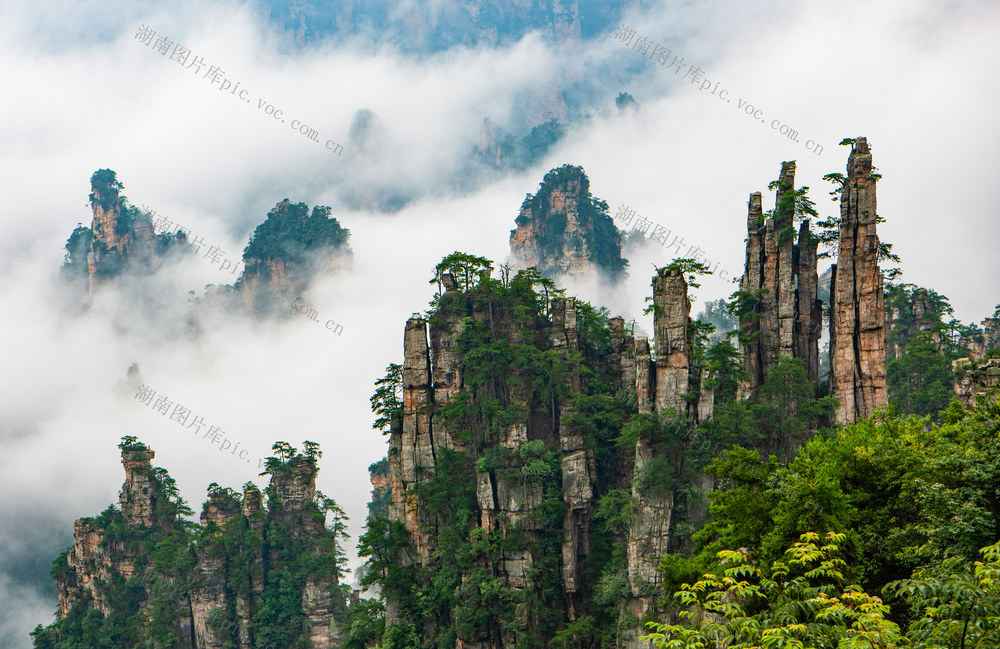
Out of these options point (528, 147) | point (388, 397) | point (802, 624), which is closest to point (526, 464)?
point (388, 397)

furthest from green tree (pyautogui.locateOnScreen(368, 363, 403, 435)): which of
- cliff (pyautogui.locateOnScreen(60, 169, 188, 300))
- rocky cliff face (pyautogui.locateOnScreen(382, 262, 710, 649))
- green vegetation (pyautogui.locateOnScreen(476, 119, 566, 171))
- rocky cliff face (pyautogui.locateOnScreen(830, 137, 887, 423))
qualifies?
green vegetation (pyautogui.locateOnScreen(476, 119, 566, 171))

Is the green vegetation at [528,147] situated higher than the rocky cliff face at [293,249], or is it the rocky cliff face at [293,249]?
the green vegetation at [528,147]

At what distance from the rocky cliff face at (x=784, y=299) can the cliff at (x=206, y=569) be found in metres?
38.1

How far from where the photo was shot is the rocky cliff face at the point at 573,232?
11488cm

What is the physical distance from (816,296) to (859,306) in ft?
11.6

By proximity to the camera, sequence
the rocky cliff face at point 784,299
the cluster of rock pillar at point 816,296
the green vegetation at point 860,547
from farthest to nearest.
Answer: the rocky cliff face at point 784,299 < the cluster of rock pillar at point 816,296 < the green vegetation at point 860,547

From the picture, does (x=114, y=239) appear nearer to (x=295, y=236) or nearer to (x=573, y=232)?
(x=295, y=236)

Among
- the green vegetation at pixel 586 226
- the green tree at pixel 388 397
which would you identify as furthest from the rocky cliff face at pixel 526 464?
the green vegetation at pixel 586 226

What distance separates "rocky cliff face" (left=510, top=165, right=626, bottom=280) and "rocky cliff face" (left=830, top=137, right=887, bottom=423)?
71.9 m

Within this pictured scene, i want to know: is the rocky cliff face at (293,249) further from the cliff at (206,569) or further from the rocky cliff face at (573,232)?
the cliff at (206,569)

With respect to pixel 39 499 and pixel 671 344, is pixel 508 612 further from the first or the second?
pixel 39 499

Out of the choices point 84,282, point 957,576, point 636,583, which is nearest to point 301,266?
point 84,282

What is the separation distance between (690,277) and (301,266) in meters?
96.5

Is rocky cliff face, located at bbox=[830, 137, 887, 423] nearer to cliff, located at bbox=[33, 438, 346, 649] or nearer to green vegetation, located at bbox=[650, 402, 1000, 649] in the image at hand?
green vegetation, located at bbox=[650, 402, 1000, 649]
